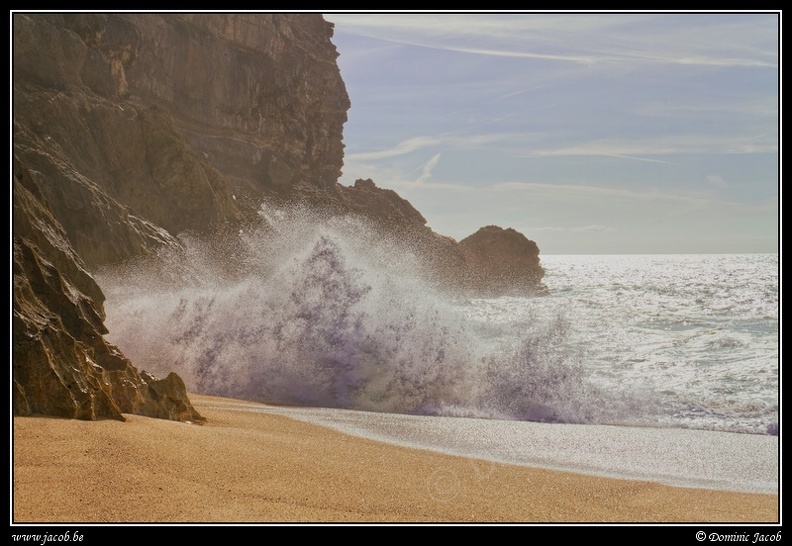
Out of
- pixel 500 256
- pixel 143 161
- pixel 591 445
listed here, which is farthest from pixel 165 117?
pixel 500 256

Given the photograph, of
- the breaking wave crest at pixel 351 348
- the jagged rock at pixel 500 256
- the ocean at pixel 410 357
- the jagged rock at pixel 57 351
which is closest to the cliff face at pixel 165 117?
the ocean at pixel 410 357

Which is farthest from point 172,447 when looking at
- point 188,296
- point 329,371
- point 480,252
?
point 480,252

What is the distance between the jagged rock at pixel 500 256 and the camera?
72.8 metres

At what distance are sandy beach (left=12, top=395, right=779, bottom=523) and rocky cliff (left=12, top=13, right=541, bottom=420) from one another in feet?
2.48

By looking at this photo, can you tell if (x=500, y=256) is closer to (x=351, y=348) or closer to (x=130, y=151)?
(x=130, y=151)

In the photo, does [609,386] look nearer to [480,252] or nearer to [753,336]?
[753,336]

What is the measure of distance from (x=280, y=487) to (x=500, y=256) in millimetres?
72002

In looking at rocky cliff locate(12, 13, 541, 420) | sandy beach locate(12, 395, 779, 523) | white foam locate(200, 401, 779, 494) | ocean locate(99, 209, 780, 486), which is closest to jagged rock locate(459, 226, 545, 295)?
rocky cliff locate(12, 13, 541, 420)

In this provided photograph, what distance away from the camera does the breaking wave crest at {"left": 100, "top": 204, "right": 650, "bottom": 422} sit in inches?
440

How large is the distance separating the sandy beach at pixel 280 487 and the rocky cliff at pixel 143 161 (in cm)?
76

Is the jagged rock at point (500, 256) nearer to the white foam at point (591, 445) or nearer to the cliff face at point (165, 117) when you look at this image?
the cliff face at point (165, 117)

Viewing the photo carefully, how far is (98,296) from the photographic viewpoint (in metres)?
9.55

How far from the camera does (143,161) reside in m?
29.0

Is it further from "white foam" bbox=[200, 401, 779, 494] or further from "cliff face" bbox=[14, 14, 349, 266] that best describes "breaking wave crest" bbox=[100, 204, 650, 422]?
"cliff face" bbox=[14, 14, 349, 266]
